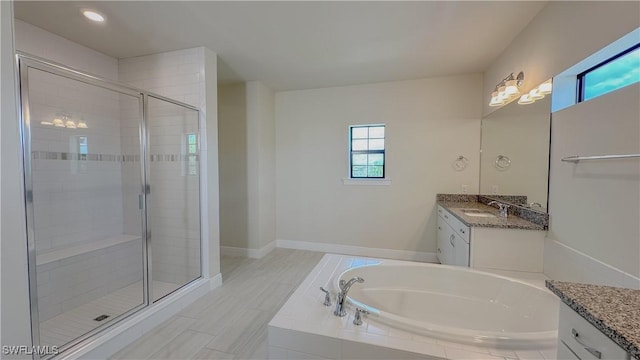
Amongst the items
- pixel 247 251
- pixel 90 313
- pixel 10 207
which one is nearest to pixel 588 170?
pixel 10 207

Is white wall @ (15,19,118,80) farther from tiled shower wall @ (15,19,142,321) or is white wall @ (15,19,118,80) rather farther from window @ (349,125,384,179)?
window @ (349,125,384,179)

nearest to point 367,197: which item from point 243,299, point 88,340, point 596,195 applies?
point 243,299

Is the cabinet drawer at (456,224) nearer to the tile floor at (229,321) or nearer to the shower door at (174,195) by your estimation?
the tile floor at (229,321)

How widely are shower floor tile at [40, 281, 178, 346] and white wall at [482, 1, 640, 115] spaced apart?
3.72m

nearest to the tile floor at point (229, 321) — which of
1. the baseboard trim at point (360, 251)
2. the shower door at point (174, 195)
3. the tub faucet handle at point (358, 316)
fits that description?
the shower door at point (174, 195)

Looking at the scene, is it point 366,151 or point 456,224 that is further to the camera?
point 366,151

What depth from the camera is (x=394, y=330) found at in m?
1.39

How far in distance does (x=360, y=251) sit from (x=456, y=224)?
1.66 m

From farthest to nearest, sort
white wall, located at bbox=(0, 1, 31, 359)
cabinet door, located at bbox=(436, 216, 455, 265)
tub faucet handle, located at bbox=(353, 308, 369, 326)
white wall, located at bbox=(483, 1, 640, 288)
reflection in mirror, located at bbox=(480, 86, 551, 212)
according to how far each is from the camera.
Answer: cabinet door, located at bbox=(436, 216, 455, 265) < reflection in mirror, located at bbox=(480, 86, 551, 212) < tub faucet handle, located at bbox=(353, 308, 369, 326) < white wall, located at bbox=(483, 1, 640, 288) < white wall, located at bbox=(0, 1, 31, 359)

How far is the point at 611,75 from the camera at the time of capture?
1.51m

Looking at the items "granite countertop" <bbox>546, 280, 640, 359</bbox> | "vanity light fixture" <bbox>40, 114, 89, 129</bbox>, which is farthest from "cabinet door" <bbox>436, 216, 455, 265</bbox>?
"vanity light fixture" <bbox>40, 114, 89, 129</bbox>

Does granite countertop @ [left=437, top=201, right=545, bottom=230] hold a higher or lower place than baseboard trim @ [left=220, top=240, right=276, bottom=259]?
higher

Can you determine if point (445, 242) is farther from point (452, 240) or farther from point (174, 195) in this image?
point (174, 195)

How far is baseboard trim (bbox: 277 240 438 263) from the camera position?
3732 millimetres
